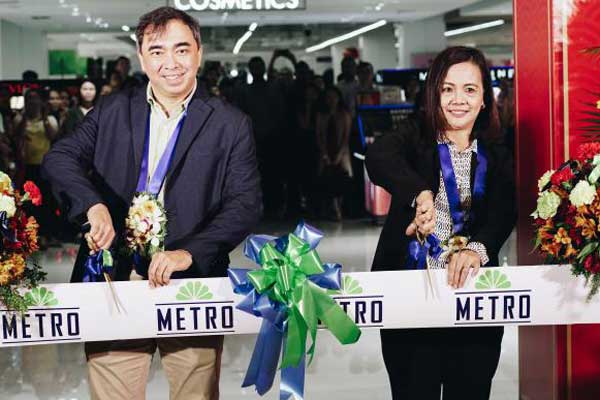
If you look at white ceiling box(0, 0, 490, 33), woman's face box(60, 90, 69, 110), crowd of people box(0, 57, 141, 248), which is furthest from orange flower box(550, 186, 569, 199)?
white ceiling box(0, 0, 490, 33)

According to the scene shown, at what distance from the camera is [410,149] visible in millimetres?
3221

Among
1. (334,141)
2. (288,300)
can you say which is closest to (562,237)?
(288,300)

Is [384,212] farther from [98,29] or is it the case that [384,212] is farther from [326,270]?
[98,29]

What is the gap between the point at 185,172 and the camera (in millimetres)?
2988

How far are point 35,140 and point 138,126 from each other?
8193mm

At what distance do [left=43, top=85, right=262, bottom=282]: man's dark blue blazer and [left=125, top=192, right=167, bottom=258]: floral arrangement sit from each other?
0.30 feet

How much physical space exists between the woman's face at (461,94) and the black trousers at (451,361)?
23.9 inches

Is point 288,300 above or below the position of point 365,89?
below

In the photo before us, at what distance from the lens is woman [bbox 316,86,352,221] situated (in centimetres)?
1199

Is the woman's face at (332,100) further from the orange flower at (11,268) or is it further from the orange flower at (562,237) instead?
the orange flower at (11,268)

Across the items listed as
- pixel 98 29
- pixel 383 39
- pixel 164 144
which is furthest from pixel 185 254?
pixel 383 39

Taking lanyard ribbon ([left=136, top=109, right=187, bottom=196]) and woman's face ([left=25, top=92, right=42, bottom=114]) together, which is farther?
woman's face ([left=25, top=92, right=42, bottom=114])

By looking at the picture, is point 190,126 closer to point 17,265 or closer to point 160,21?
point 160,21

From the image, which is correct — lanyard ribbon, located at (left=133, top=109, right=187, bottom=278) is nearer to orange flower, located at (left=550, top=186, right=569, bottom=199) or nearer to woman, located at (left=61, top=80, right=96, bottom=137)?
orange flower, located at (left=550, top=186, right=569, bottom=199)
